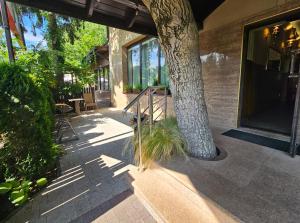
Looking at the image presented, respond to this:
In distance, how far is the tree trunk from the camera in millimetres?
1793

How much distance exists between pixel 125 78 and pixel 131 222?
6.31m

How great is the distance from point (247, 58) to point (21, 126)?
3960 millimetres

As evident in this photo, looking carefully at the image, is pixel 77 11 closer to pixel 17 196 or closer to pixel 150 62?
pixel 17 196

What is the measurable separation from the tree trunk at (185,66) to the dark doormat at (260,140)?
0.97m

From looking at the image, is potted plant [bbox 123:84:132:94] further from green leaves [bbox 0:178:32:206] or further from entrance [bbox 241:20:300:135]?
green leaves [bbox 0:178:32:206]

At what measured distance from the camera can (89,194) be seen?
1.99m

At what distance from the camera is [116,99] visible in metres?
8.05

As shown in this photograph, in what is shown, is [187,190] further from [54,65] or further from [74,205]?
[54,65]

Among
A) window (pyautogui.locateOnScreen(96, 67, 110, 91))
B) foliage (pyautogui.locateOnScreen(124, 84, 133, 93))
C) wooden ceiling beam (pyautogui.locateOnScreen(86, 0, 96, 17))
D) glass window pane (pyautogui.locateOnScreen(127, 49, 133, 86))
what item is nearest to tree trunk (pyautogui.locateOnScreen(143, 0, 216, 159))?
wooden ceiling beam (pyautogui.locateOnScreen(86, 0, 96, 17))

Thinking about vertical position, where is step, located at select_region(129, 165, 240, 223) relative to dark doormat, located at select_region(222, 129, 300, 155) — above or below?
below

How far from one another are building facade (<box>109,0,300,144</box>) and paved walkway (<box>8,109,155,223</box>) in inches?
90.6

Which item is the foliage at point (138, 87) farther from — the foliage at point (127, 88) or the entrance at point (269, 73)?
the entrance at point (269, 73)

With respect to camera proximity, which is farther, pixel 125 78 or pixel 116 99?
pixel 116 99

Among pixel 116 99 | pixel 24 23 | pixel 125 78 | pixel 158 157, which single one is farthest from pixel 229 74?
pixel 24 23
